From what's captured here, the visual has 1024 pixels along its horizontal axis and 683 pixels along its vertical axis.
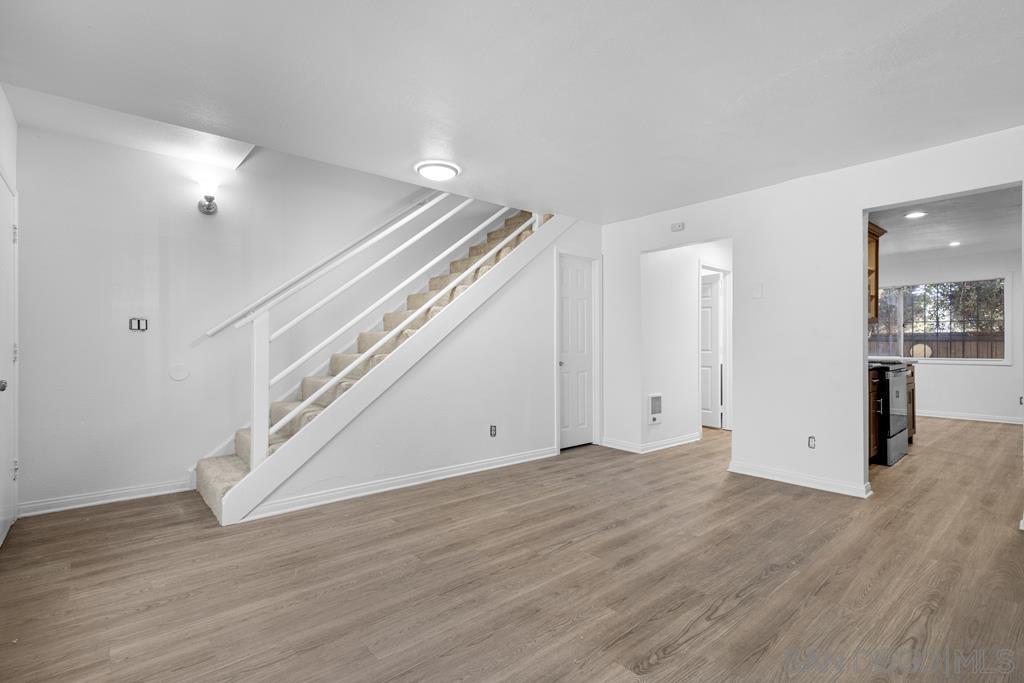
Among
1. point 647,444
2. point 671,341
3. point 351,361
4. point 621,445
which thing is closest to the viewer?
point 351,361

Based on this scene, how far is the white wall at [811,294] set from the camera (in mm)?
3293

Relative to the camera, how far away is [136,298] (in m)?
3.67

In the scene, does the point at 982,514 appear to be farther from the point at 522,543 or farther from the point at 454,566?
the point at 454,566

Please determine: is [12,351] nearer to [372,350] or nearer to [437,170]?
[372,350]

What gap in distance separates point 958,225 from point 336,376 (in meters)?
6.84

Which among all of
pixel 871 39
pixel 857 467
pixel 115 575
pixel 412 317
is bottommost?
pixel 115 575

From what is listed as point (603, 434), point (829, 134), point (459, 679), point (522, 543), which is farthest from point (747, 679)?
point (603, 434)

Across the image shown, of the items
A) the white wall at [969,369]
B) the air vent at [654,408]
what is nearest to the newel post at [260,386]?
the air vent at [654,408]

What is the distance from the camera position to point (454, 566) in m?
2.54

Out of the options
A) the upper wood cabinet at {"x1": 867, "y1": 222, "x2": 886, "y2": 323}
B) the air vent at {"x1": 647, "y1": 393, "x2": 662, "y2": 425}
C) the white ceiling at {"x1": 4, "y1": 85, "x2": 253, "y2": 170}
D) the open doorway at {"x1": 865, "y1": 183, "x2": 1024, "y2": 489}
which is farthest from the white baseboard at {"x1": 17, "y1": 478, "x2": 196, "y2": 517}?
the open doorway at {"x1": 865, "y1": 183, "x2": 1024, "y2": 489}

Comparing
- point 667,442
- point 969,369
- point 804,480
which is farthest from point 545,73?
point 969,369

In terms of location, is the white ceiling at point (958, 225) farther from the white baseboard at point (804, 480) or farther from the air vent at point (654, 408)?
the air vent at point (654, 408)

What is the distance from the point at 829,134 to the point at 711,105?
0.94 meters

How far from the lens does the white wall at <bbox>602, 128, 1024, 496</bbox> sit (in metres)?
3.29
